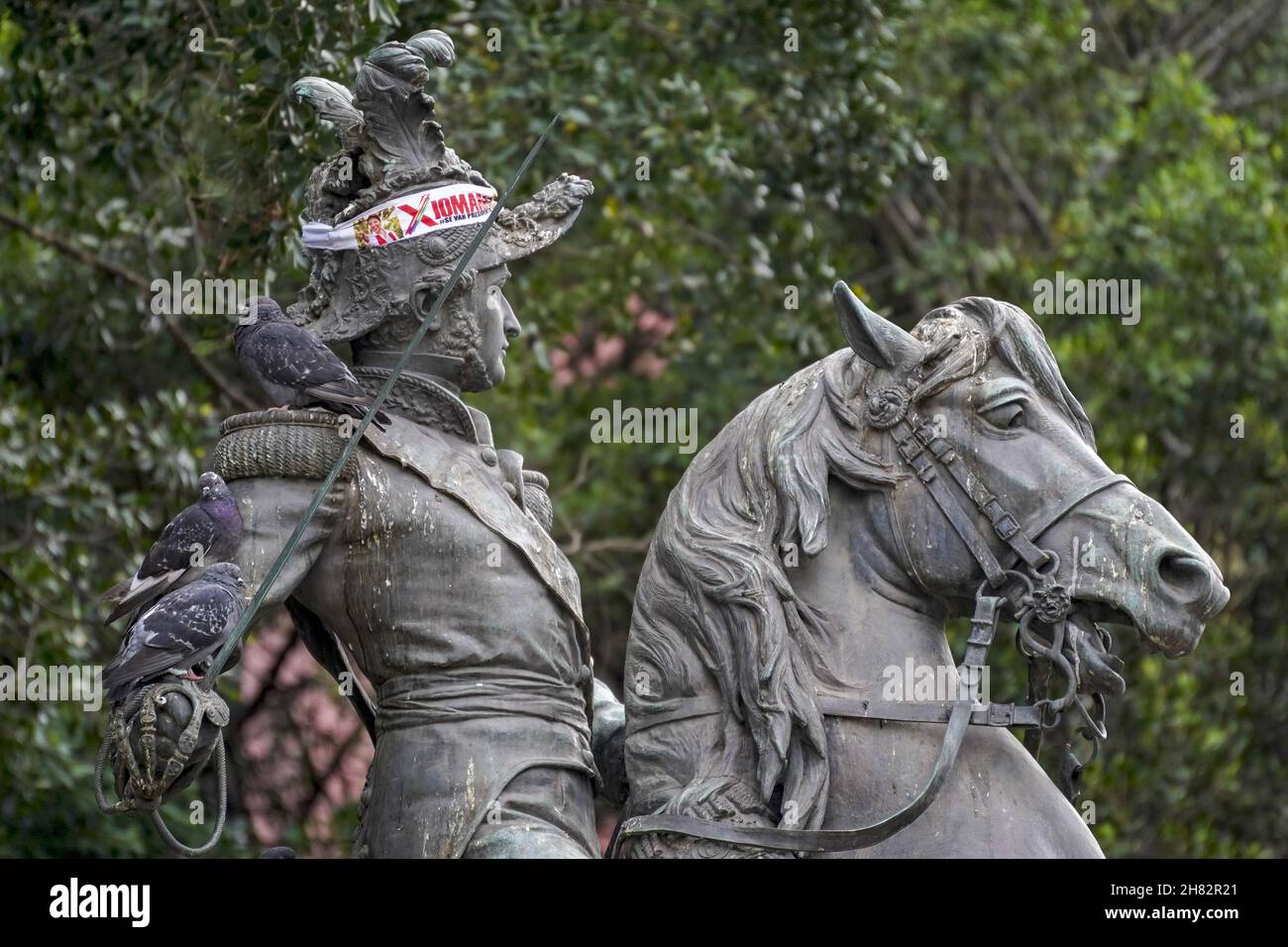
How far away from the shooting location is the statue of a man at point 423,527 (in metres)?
5.82

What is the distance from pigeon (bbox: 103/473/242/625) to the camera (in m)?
5.66

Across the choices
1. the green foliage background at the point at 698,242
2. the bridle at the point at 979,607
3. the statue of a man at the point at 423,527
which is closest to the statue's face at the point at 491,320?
the statue of a man at the point at 423,527

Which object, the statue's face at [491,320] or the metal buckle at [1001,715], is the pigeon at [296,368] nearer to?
the statue's face at [491,320]

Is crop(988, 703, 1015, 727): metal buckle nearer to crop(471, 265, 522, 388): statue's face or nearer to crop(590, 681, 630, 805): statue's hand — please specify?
crop(590, 681, 630, 805): statue's hand

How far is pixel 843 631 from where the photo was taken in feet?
18.5

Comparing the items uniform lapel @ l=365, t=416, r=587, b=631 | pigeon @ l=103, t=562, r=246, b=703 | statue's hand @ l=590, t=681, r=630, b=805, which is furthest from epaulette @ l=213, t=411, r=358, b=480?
statue's hand @ l=590, t=681, r=630, b=805

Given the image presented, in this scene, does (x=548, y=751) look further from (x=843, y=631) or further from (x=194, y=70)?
(x=194, y=70)

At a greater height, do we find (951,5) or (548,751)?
(951,5)

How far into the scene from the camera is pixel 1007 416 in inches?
221

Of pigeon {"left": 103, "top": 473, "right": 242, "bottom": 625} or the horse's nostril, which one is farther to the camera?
pigeon {"left": 103, "top": 473, "right": 242, "bottom": 625}

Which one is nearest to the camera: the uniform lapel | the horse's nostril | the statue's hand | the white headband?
the horse's nostril

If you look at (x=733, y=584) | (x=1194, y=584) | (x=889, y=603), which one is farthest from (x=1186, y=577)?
(x=733, y=584)
